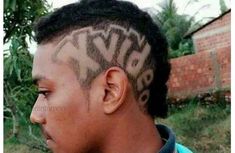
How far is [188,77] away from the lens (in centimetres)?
100

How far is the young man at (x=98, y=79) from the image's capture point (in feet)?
1.65

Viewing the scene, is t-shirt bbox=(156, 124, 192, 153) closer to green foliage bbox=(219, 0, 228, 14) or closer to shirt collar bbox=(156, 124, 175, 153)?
shirt collar bbox=(156, 124, 175, 153)

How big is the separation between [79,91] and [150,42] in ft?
0.38

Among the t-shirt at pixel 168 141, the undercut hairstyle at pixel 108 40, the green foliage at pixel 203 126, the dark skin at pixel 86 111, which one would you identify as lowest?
the green foliage at pixel 203 126

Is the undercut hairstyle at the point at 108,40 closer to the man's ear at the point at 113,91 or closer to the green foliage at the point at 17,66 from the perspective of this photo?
the man's ear at the point at 113,91

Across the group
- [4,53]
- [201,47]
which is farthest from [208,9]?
[4,53]

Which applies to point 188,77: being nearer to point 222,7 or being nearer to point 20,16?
point 222,7

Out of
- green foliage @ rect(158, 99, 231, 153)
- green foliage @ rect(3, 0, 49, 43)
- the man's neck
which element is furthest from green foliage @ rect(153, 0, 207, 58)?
the man's neck

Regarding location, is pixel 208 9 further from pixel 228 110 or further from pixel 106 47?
pixel 106 47

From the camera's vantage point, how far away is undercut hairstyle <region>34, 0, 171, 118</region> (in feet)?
1.70

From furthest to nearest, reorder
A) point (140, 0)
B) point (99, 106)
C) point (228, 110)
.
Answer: point (228, 110) < point (140, 0) < point (99, 106)

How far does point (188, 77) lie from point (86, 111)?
547mm

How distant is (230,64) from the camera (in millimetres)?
994

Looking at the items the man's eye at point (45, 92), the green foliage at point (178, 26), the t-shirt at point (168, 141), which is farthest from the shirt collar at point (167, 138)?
the green foliage at point (178, 26)
